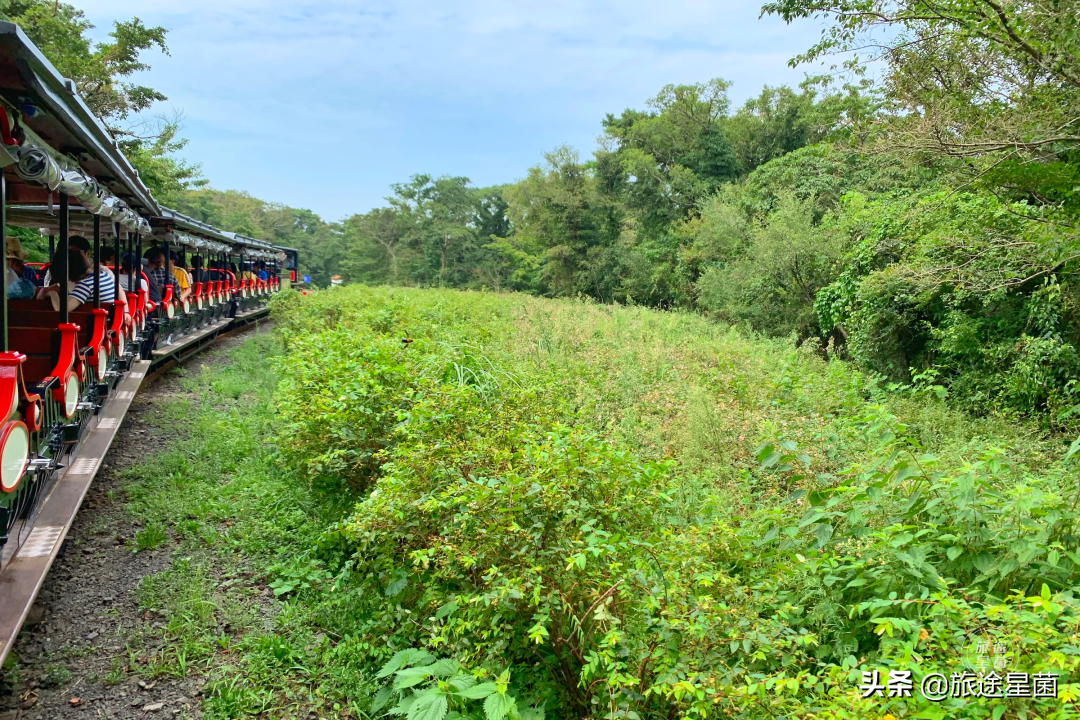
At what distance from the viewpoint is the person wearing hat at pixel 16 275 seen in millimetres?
5348

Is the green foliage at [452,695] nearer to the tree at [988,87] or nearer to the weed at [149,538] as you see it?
the weed at [149,538]

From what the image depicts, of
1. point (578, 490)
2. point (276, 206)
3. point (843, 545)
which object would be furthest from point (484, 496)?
point (276, 206)

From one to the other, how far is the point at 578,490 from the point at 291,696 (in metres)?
1.68

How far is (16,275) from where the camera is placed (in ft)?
18.1

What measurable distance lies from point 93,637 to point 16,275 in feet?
13.1

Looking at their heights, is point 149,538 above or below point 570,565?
below

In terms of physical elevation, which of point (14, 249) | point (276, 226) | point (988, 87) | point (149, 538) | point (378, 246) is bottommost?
point (149, 538)

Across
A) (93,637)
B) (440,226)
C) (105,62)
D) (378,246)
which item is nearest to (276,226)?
(378,246)

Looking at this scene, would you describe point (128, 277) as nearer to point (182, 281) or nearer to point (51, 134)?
point (182, 281)

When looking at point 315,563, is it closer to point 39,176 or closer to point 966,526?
point 39,176

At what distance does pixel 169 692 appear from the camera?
2865 mm

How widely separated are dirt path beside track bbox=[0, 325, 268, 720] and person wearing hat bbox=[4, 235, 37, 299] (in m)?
2.05

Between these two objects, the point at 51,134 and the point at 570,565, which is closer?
the point at 570,565

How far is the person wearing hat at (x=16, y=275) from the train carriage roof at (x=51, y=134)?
2.37 ft
